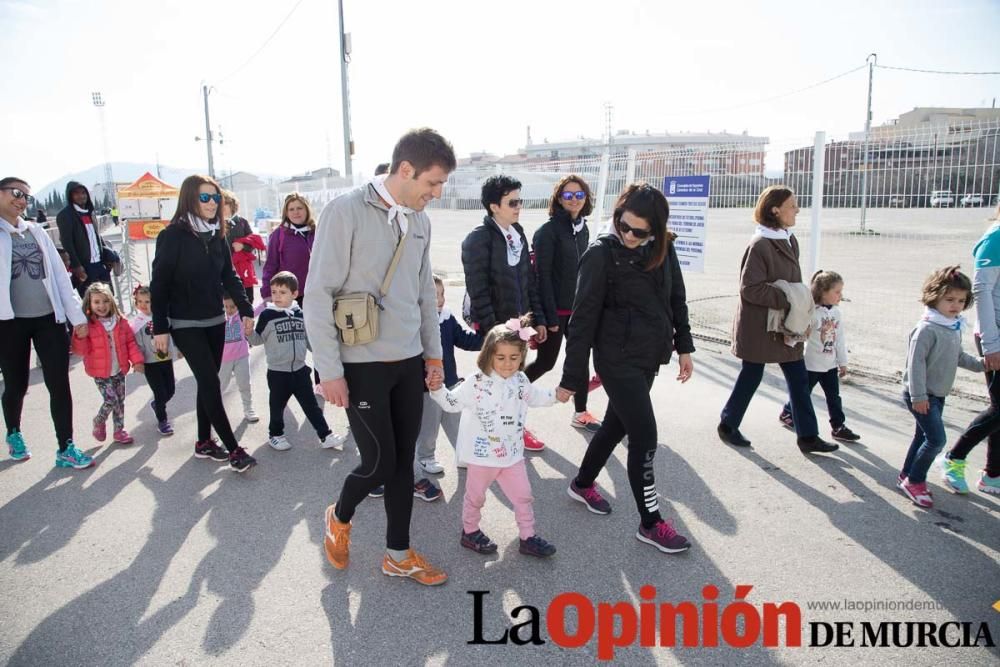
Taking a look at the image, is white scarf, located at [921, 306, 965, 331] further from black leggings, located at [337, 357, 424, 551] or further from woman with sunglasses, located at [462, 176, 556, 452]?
black leggings, located at [337, 357, 424, 551]

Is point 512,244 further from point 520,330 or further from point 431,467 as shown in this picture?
point 431,467

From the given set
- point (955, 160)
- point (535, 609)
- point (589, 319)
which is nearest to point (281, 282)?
point (589, 319)

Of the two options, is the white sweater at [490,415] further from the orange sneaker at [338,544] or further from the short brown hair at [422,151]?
the short brown hair at [422,151]

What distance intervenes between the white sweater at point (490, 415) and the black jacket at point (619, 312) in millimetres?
307

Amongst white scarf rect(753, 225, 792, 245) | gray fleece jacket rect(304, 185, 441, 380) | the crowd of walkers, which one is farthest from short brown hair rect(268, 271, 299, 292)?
white scarf rect(753, 225, 792, 245)

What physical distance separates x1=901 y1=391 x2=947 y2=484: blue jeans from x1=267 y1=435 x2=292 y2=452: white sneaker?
166 inches

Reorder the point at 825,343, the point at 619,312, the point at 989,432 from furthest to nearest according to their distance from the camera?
the point at 825,343
the point at 989,432
the point at 619,312

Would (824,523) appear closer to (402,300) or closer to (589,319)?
(589,319)

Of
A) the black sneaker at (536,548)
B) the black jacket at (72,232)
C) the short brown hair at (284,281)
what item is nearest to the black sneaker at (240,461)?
the short brown hair at (284,281)

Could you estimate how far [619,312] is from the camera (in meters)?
3.34

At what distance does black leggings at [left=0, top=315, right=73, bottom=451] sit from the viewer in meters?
4.24

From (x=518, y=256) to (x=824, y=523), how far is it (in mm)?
2543

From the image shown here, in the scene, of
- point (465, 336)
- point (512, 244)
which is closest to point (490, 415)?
point (465, 336)

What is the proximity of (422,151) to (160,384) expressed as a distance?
368cm
